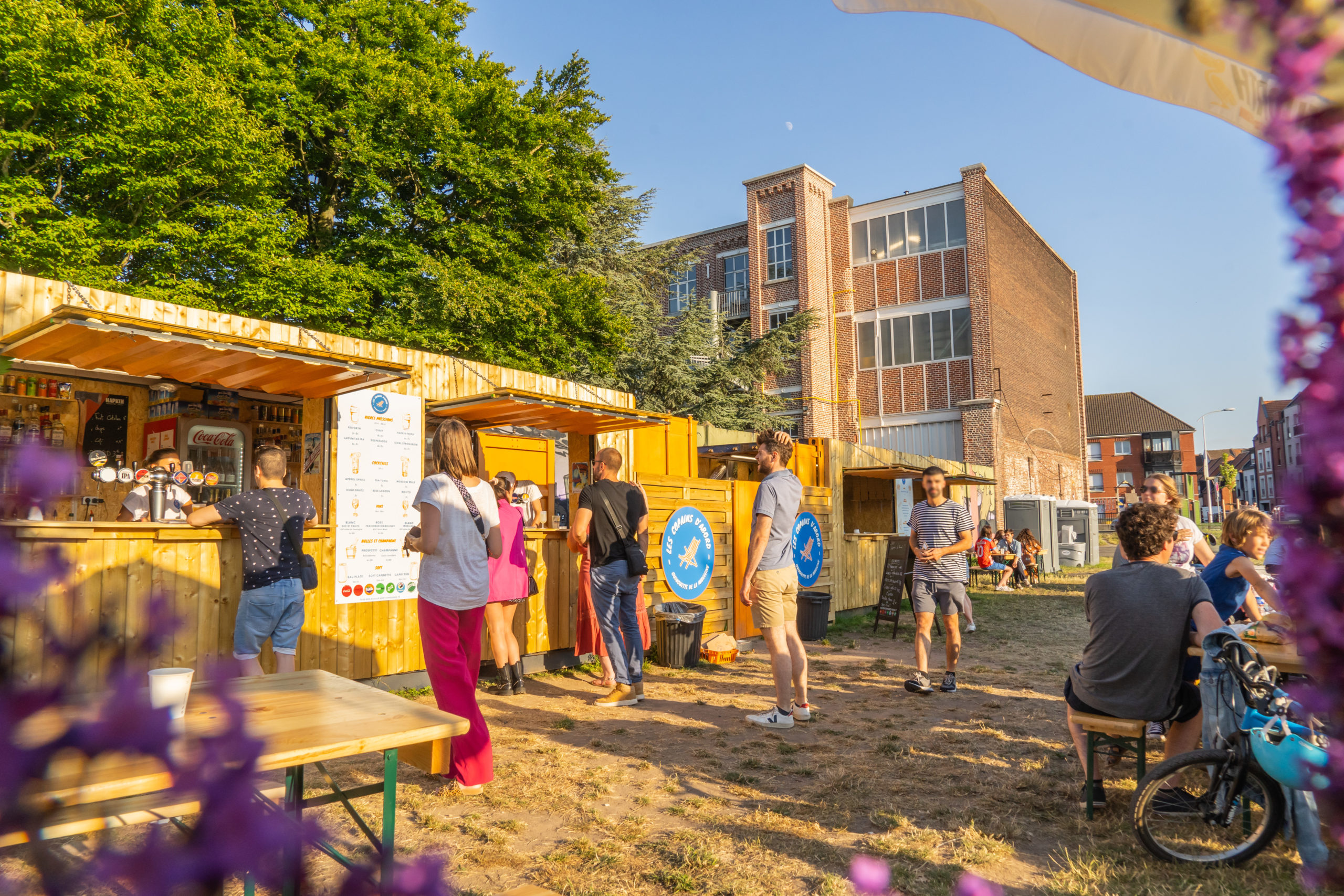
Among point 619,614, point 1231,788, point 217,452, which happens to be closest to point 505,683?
point 619,614

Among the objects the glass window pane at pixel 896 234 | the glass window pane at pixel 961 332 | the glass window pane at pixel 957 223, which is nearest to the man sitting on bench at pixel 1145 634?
the glass window pane at pixel 961 332

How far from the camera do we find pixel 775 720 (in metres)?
6.11

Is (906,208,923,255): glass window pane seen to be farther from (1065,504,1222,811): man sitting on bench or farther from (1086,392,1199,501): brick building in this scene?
(1086,392,1199,501): brick building

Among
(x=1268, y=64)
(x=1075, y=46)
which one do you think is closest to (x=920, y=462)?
(x=1075, y=46)

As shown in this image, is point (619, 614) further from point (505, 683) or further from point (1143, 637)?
point (1143, 637)

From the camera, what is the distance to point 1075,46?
2246 millimetres

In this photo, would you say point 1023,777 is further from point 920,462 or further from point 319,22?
point 319,22

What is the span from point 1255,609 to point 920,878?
3.57 metres

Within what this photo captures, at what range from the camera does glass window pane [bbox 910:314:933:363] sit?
98.5 feet

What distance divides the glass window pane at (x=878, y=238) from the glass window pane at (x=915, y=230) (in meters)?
0.85

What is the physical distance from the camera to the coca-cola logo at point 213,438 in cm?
944

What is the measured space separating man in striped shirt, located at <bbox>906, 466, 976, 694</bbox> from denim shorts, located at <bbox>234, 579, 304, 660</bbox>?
513 centimetres

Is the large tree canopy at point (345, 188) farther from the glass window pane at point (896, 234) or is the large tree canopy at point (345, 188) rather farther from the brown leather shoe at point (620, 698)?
the brown leather shoe at point (620, 698)

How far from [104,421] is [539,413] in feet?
16.2
